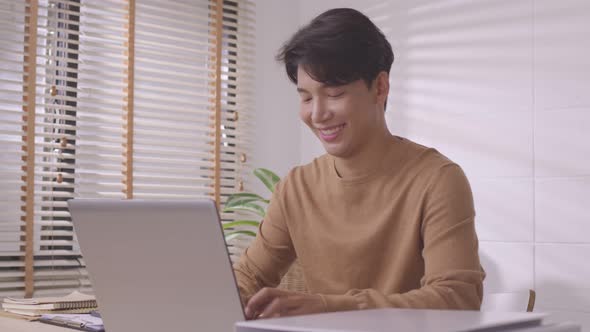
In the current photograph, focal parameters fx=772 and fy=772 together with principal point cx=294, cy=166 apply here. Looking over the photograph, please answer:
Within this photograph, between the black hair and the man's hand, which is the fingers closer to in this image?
the man's hand

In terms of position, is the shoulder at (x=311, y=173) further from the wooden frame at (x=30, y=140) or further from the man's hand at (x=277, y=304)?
the wooden frame at (x=30, y=140)

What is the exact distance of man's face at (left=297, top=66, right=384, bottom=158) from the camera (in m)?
1.51

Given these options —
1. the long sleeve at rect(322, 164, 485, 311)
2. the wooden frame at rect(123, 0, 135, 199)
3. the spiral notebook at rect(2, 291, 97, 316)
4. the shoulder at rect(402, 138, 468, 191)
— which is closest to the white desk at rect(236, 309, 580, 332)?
the long sleeve at rect(322, 164, 485, 311)

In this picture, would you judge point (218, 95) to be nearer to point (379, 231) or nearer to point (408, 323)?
point (379, 231)

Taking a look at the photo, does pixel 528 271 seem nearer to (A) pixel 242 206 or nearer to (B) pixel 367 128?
(A) pixel 242 206

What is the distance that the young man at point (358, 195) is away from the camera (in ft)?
4.74

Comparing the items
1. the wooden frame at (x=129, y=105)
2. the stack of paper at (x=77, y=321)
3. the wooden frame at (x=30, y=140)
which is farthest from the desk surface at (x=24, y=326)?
the wooden frame at (x=129, y=105)

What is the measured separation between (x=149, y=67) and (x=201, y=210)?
3.09 m

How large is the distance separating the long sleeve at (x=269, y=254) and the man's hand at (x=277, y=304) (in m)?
0.57

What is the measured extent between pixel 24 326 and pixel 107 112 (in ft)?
7.03

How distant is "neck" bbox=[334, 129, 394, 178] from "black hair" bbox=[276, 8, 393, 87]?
122 millimetres

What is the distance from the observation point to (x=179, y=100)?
385 centimetres

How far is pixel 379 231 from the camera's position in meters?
1.51

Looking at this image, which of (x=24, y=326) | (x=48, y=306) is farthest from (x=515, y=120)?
(x=24, y=326)
